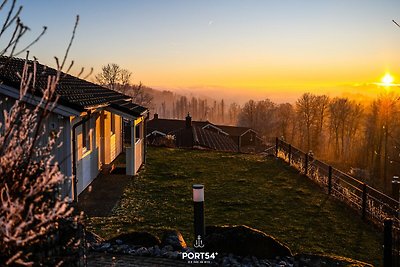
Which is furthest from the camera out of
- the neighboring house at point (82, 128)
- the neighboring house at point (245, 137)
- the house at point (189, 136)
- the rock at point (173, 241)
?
the neighboring house at point (245, 137)

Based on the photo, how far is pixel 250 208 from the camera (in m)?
10.8

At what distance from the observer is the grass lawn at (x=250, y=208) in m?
8.51

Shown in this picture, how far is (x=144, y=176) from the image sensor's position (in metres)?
14.2

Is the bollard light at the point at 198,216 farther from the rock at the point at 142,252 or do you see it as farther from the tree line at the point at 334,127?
the tree line at the point at 334,127

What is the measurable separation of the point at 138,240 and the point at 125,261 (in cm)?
76

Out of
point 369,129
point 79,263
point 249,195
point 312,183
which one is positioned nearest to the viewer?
point 79,263

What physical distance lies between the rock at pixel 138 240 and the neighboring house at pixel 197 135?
18.7m

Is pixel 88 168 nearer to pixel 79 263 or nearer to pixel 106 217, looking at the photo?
pixel 106 217

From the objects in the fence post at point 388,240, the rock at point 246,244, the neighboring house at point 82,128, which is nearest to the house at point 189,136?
the neighboring house at point 82,128

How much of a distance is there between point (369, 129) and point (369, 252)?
194 ft

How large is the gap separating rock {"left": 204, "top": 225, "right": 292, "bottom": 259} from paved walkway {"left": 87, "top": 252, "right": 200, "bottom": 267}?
0.60 meters

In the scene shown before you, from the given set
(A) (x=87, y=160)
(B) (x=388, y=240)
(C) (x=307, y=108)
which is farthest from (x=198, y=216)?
(C) (x=307, y=108)

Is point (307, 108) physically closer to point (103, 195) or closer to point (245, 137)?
point (245, 137)

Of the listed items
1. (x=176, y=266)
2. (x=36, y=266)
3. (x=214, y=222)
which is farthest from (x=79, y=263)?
(x=214, y=222)
